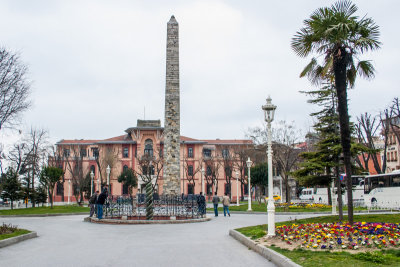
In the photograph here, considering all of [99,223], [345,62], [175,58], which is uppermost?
[175,58]

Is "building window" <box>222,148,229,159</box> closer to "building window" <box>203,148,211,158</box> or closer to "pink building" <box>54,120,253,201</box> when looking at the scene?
"pink building" <box>54,120,253,201</box>

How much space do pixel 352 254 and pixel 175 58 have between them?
22.7 metres

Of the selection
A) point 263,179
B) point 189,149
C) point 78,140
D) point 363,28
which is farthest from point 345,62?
point 78,140

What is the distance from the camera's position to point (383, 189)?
3441cm

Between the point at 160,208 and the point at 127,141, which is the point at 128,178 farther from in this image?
the point at 160,208

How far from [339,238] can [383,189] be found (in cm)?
2773

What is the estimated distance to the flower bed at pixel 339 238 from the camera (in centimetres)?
897

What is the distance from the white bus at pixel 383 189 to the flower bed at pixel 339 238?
69.6 ft

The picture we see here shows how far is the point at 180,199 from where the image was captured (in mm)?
22812

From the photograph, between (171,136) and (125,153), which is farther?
(125,153)

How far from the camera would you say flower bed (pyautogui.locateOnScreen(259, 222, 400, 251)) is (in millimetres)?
8969

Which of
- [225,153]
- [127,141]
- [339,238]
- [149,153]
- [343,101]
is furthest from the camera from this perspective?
[127,141]

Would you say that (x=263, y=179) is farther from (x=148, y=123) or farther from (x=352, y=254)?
(x=352, y=254)

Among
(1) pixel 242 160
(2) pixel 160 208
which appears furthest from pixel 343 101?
(1) pixel 242 160
